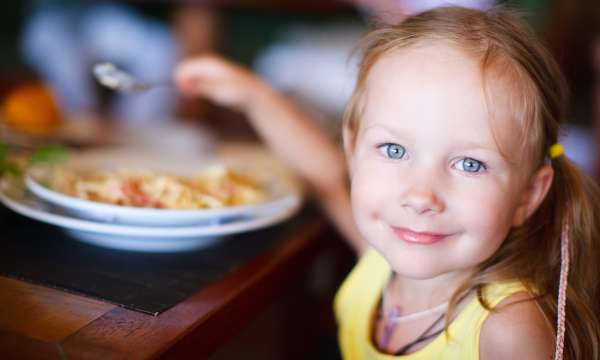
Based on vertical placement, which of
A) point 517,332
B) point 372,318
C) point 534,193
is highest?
point 534,193

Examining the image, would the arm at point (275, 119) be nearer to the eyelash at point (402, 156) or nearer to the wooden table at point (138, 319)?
the wooden table at point (138, 319)

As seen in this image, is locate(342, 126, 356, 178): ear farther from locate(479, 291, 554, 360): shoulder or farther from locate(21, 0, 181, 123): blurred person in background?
locate(21, 0, 181, 123): blurred person in background

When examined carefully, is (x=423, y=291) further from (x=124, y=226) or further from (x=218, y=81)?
(x=218, y=81)

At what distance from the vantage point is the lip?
26.3 inches

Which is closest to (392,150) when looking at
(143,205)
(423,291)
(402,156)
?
(402,156)

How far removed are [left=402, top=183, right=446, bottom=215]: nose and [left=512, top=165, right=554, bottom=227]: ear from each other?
0.48ft

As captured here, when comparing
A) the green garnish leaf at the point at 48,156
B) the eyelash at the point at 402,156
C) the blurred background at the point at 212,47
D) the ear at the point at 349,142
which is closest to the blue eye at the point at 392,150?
the eyelash at the point at 402,156

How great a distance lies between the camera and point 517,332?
0.65 meters

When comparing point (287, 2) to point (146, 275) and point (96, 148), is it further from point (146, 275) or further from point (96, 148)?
point (146, 275)

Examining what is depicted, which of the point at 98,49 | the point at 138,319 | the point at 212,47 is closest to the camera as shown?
the point at 138,319

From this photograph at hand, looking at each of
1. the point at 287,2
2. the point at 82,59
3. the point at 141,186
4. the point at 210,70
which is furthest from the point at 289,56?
the point at 141,186

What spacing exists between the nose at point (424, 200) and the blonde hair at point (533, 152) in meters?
0.13

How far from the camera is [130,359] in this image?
498 mm

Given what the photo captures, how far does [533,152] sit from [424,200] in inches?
7.0
